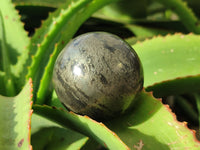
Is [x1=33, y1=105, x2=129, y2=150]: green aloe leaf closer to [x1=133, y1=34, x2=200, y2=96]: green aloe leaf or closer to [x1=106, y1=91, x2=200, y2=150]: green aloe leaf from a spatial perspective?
[x1=106, y1=91, x2=200, y2=150]: green aloe leaf

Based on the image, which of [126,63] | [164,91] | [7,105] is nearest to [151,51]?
[164,91]

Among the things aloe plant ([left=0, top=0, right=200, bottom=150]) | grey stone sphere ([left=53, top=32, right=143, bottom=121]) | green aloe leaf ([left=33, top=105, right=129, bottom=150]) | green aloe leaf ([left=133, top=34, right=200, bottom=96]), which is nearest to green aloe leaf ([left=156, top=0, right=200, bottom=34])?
aloe plant ([left=0, top=0, right=200, bottom=150])

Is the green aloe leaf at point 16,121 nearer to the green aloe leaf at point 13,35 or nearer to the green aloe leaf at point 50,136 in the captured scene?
the green aloe leaf at point 50,136

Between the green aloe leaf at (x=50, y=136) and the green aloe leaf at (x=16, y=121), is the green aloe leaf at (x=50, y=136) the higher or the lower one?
the lower one

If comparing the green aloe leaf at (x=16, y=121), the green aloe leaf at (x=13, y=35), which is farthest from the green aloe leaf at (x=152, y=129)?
the green aloe leaf at (x=13, y=35)

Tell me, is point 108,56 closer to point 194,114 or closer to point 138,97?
point 138,97

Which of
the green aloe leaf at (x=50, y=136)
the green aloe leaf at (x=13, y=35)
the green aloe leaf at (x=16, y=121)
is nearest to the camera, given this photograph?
the green aloe leaf at (x=16, y=121)

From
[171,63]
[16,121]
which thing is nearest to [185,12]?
[171,63]

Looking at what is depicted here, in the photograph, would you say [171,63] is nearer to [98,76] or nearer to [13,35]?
[98,76]
